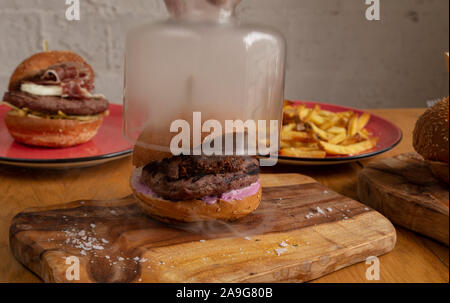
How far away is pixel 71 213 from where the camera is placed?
1105mm

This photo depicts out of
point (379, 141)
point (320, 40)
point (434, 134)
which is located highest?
point (320, 40)

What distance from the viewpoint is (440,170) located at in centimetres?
110

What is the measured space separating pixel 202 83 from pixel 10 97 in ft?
3.38

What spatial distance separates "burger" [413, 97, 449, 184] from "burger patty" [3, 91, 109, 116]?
1.10 metres

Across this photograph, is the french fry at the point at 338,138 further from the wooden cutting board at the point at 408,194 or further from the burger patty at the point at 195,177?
the burger patty at the point at 195,177

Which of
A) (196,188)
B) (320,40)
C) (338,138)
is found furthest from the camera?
(320,40)

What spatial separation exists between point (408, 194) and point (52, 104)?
3.86 feet

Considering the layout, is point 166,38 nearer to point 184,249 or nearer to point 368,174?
point 184,249

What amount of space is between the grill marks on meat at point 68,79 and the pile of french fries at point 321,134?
73cm

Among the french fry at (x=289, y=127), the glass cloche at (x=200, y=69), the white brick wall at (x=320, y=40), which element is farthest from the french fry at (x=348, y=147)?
the white brick wall at (x=320, y=40)

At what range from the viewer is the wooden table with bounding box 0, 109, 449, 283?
92 cm

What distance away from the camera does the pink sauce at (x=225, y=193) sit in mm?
1025

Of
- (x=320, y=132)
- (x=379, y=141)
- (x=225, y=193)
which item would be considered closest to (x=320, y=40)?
(x=379, y=141)

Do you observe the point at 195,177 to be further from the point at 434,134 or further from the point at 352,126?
the point at 352,126
